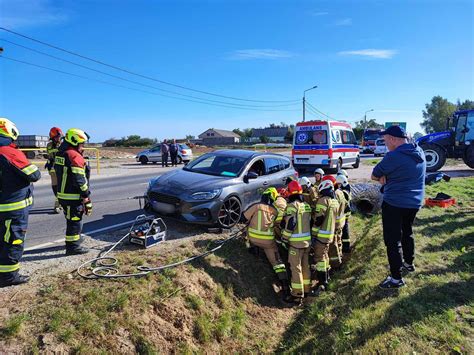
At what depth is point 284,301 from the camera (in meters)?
5.18

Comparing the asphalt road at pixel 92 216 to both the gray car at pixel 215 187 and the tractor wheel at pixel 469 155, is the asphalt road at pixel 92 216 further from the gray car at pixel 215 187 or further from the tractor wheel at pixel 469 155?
the tractor wheel at pixel 469 155

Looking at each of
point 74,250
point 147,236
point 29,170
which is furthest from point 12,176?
point 147,236

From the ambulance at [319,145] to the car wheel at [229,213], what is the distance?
9412 mm

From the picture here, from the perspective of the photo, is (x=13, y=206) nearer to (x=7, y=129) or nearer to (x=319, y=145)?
(x=7, y=129)

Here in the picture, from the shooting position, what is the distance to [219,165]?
23.2 feet

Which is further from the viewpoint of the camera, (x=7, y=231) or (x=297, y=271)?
(x=297, y=271)

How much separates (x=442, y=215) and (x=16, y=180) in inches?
313

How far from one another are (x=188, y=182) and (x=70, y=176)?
6.84 feet

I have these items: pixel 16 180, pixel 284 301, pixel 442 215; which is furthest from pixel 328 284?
pixel 16 180

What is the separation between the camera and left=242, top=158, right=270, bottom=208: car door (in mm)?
6598

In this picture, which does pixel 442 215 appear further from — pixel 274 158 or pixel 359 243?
pixel 274 158

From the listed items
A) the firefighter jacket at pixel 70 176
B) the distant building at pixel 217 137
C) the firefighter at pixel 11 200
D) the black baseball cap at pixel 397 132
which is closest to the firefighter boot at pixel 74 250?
the firefighter jacket at pixel 70 176

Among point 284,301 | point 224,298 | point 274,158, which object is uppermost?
point 274,158

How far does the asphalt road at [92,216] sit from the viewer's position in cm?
592
